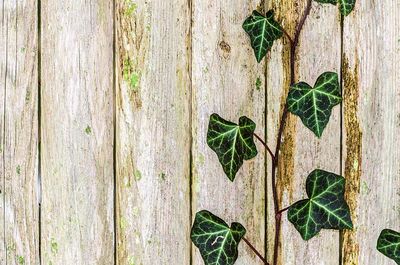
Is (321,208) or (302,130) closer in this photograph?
(321,208)

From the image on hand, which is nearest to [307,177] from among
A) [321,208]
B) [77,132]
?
[321,208]

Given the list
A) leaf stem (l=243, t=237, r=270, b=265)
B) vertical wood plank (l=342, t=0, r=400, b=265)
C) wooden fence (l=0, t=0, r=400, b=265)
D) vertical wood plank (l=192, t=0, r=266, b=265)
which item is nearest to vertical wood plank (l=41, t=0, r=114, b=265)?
wooden fence (l=0, t=0, r=400, b=265)

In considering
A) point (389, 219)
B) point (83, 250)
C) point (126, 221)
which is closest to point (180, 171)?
point (126, 221)

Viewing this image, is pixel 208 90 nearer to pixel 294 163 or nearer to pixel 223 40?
pixel 223 40

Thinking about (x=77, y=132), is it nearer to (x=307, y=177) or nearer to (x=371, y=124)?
(x=307, y=177)

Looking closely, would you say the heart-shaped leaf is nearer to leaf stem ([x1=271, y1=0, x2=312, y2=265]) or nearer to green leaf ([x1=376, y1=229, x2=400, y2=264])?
leaf stem ([x1=271, y1=0, x2=312, y2=265])

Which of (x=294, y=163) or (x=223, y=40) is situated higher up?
(x=223, y=40)

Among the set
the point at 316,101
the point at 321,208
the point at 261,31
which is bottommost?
the point at 321,208
